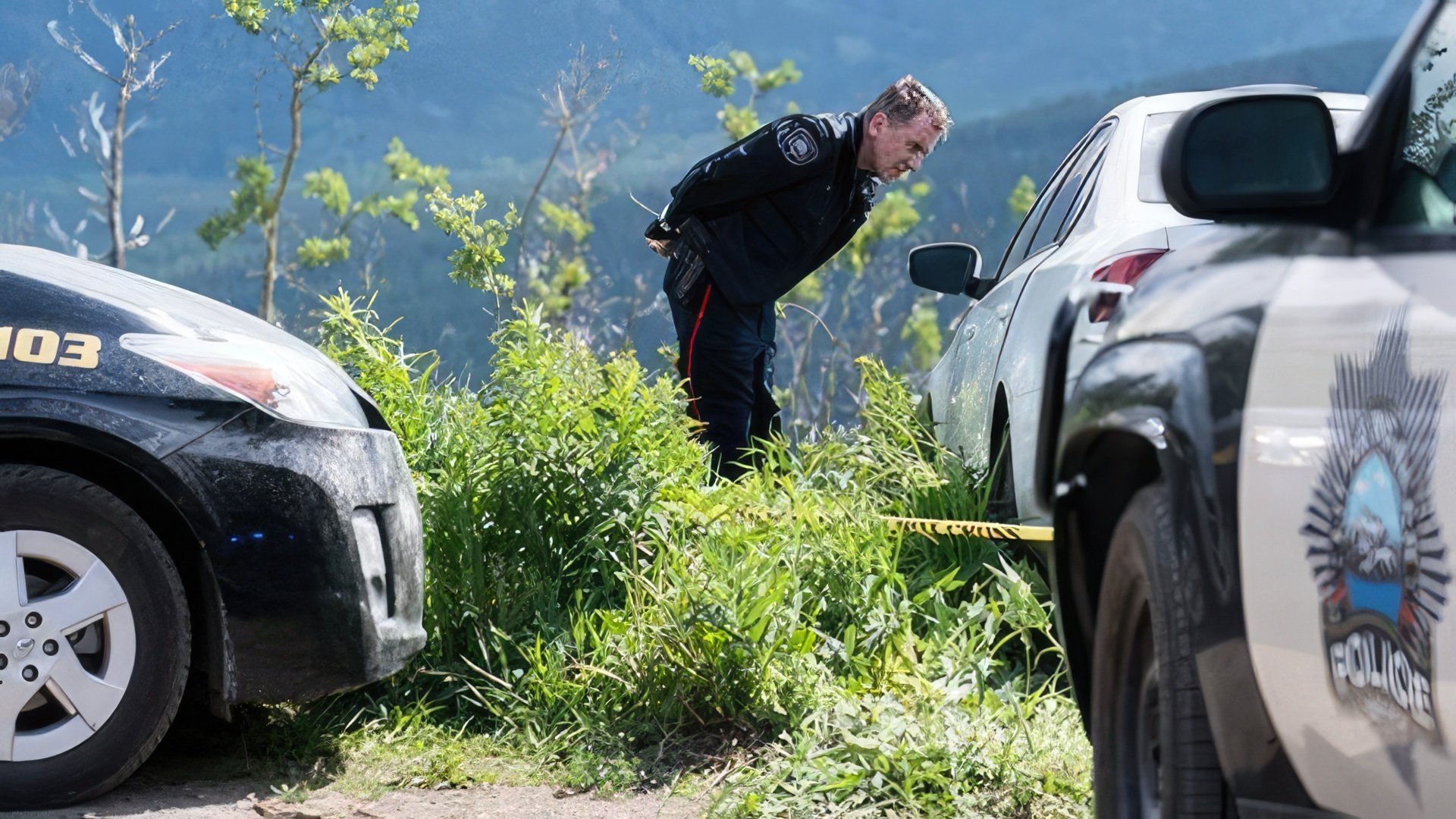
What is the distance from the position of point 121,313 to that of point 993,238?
28.1 meters

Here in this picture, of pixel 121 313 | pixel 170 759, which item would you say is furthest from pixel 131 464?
pixel 170 759

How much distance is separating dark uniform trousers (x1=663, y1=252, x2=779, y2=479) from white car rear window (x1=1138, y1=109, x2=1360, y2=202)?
78.4 inches

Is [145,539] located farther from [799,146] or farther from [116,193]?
[116,193]

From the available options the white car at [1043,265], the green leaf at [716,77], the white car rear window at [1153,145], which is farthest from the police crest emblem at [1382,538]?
the green leaf at [716,77]

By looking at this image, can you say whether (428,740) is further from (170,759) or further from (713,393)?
(713,393)

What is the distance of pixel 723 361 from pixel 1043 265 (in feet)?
6.11

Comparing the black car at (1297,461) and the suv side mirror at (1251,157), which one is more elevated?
the suv side mirror at (1251,157)

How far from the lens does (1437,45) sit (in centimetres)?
162

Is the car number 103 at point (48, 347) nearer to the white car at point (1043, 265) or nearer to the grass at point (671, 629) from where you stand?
the grass at point (671, 629)

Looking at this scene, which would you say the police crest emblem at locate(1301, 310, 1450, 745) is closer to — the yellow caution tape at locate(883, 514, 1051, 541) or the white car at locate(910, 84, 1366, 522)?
the white car at locate(910, 84, 1366, 522)

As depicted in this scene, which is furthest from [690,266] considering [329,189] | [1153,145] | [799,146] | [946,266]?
[329,189]

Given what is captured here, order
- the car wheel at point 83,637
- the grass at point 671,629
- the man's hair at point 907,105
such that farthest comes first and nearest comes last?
the man's hair at point 907,105, the grass at point 671,629, the car wheel at point 83,637

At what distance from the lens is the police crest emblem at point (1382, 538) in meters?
1.37

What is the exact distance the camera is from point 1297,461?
153 cm
